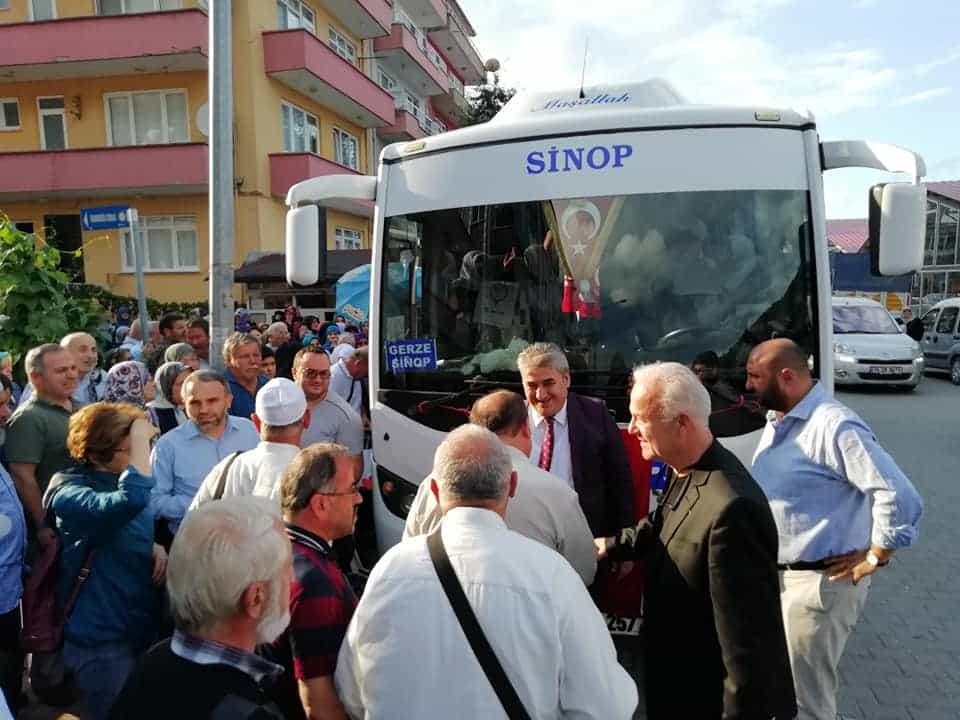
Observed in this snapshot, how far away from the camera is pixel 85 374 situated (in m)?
5.16

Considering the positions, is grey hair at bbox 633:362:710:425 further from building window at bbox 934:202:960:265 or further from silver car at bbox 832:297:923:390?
building window at bbox 934:202:960:265

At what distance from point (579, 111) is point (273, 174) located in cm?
1745

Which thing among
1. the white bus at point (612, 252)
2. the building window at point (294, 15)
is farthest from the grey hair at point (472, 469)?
the building window at point (294, 15)

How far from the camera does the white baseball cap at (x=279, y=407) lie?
2.84m

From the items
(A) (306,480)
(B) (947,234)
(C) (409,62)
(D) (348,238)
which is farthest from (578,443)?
(B) (947,234)

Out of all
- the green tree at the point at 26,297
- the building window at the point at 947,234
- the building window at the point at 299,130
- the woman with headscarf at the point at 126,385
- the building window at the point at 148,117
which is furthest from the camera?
the building window at the point at 947,234

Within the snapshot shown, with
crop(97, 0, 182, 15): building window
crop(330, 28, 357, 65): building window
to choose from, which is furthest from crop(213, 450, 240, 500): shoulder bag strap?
crop(330, 28, 357, 65): building window

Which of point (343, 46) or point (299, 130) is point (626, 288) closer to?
point (299, 130)

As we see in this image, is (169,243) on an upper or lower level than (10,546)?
upper

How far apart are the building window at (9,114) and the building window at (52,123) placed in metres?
0.85

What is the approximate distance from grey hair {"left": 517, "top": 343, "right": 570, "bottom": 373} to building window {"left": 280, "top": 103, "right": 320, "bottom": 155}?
19607 millimetres

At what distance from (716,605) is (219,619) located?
1.34 metres

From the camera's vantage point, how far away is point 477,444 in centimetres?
181

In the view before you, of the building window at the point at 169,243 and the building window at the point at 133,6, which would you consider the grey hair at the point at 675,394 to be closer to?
the building window at the point at 169,243
